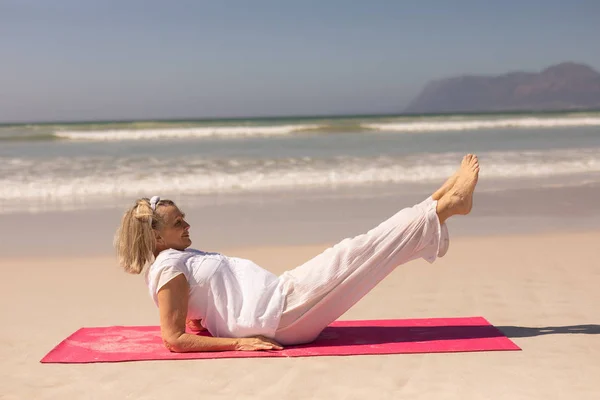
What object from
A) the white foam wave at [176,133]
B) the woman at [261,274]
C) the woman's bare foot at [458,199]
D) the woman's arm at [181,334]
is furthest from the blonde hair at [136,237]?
the white foam wave at [176,133]

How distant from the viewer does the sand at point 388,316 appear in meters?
3.69

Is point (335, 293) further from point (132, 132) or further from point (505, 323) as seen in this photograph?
point (132, 132)

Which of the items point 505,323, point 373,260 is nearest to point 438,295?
point 505,323

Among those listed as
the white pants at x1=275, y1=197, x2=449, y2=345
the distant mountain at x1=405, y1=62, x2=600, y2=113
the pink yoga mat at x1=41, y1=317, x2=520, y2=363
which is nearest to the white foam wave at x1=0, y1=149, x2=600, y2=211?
the pink yoga mat at x1=41, y1=317, x2=520, y2=363

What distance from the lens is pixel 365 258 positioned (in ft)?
13.7

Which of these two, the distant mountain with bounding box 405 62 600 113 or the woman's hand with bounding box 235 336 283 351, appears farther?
the distant mountain with bounding box 405 62 600 113

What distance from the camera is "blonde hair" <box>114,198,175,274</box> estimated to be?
4.08 m

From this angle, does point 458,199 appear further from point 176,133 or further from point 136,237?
point 176,133

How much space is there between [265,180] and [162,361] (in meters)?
8.97

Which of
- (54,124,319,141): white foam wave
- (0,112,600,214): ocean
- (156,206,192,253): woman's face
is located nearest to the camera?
(156,206,192,253): woman's face

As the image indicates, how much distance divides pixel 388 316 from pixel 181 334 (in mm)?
1586

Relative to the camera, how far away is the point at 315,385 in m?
3.72

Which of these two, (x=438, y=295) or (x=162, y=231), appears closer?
(x=162, y=231)

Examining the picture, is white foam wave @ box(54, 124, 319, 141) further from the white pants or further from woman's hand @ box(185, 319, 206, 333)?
the white pants
